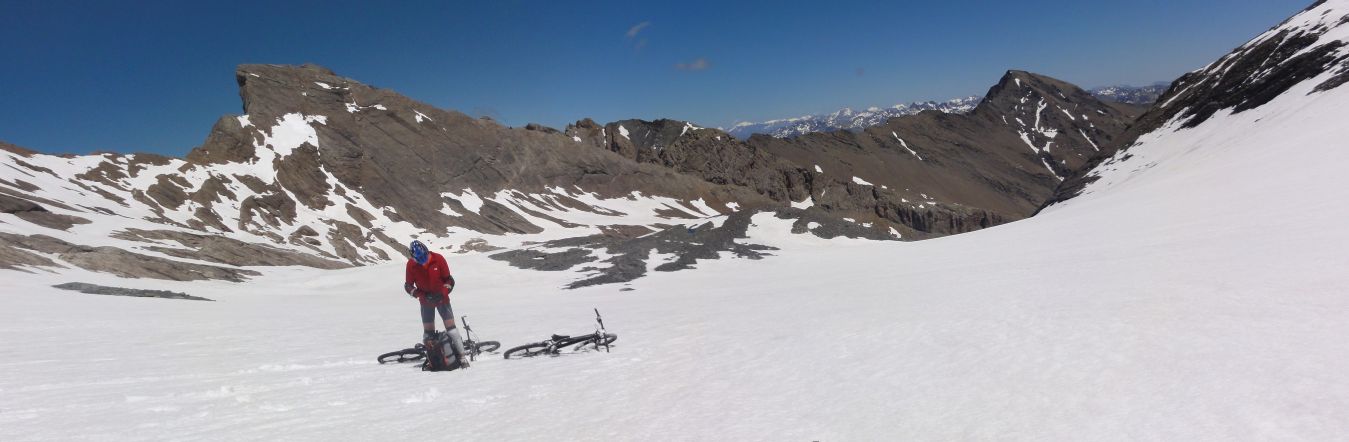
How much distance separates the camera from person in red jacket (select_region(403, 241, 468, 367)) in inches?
414

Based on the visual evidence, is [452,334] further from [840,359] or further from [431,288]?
[840,359]

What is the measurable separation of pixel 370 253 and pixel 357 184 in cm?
2767

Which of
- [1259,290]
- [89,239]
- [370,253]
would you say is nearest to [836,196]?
[370,253]

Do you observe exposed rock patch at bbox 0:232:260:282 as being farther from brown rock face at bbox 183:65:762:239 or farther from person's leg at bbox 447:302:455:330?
brown rock face at bbox 183:65:762:239

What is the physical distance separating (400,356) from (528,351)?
2.09m

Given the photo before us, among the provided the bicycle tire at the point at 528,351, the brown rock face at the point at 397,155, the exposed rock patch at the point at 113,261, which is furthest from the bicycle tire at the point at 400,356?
the brown rock face at the point at 397,155

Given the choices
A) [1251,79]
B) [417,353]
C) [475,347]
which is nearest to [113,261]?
[417,353]

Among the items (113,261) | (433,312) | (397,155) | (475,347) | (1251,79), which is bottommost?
(475,347)

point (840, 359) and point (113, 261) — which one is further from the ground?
point (113, 261)

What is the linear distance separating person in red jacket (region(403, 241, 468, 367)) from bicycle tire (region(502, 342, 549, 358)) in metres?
0.87

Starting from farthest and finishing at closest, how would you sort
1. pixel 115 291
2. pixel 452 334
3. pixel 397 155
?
pixel 397 155
pixel 115 291
pixel 452 334

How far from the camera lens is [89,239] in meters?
36.8

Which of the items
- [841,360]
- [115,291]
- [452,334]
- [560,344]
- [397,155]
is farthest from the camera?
[397,155]

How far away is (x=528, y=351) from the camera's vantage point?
11.6 metres
